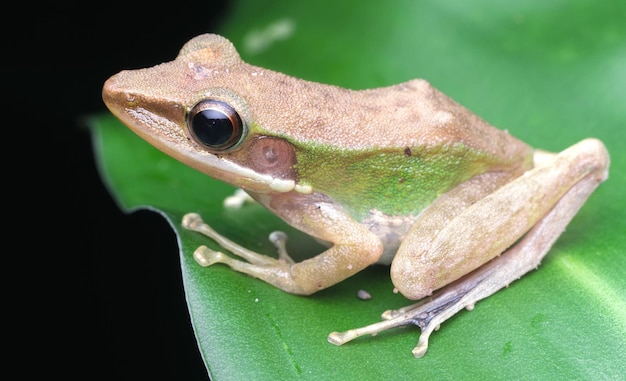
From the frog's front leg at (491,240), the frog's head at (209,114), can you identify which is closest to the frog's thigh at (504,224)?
the frog's front leg at (491,240)

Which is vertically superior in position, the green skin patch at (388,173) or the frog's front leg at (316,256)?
the green skin patch at (388,173)

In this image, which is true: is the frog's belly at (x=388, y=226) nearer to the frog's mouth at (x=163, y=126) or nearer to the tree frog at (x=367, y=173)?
the tree frog at (x=367, y=173)

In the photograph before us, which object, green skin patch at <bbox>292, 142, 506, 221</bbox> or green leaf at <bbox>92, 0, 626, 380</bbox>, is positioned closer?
green leaf at <bbox>92, 0, 626, 380</bbox>

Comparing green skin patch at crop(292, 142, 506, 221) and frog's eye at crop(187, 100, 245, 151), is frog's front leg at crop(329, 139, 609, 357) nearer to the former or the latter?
green skin patch at crop(292, 142, 506, 221)

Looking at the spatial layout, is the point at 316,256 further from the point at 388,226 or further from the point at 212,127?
the point at 212,127

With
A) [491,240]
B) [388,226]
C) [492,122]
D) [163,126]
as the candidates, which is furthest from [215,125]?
[492,122]

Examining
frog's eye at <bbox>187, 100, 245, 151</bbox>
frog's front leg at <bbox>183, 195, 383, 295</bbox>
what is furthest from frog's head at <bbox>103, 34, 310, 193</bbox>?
frog's front leg at <bbox>183, 195, 383, 295</bbox>

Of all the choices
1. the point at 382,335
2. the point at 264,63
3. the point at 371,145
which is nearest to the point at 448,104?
the point at 371,145
